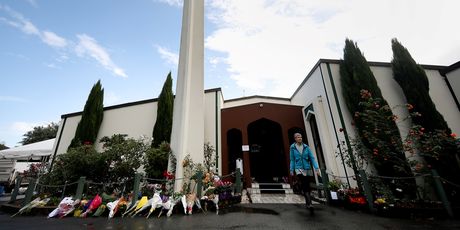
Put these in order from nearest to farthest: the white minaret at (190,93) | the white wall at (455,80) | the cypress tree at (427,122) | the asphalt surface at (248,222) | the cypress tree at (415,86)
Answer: the asphalt surface at (248,222) → the cypress tree at (427,122) → the cypress tree at (415,86) → the white minaret at (190,93) → the white wall at (455,80)

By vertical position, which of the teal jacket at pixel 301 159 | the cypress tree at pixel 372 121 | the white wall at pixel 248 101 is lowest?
the teal jacket at pixel 301 159

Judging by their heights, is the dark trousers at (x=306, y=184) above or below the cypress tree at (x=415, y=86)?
below

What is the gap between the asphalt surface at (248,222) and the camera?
3027 mm

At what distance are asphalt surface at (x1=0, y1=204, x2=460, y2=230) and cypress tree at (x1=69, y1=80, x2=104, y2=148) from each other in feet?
21.3

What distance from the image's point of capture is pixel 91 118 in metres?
10.0

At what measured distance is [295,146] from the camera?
422 centimetres

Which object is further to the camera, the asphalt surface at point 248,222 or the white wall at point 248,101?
the white wall at point 248,101

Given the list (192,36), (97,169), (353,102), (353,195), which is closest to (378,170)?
(353,195)

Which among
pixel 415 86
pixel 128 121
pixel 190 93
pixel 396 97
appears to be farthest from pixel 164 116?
pixel 415 86

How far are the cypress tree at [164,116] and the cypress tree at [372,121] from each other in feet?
26.5

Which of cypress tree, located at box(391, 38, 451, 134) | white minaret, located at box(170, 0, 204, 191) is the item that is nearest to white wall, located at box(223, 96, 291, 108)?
white minaret, located at box(170, 0, 204, 191)

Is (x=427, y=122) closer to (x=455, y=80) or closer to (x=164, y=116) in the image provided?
(x=455, y=80)

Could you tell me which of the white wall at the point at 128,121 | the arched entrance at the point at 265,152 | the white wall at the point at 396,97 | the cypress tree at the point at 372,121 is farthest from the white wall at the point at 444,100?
the white wall at the point at 128,121

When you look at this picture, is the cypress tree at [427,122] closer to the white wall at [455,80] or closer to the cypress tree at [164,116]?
the white wall at [455,80]
